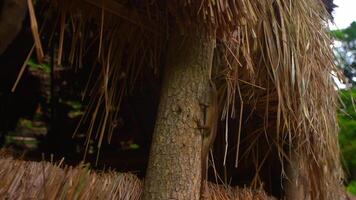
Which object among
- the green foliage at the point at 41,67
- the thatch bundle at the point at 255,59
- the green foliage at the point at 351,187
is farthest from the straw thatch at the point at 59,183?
the green foliage at the point at 351,187

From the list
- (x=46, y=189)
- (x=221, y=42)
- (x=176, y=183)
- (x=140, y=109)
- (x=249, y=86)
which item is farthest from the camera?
(x=140, y=109)

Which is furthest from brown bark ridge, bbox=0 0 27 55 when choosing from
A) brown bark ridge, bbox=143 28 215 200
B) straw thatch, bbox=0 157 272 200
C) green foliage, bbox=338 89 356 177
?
green foliage, bbox=338 89 356 177

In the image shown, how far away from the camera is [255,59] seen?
1.64 m

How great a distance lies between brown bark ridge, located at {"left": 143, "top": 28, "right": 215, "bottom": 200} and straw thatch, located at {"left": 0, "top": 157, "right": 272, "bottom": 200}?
0.07 meters

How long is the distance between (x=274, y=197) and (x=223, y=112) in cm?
53

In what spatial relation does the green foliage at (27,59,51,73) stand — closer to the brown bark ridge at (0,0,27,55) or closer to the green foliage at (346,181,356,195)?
the brown bark ridge at (0,0,27,55)

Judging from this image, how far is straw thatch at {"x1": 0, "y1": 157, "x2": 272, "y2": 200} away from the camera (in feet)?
4.08

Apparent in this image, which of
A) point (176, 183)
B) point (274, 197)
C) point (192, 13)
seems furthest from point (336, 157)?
point (192, 13)

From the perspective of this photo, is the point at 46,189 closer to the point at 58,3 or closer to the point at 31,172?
the point at 31,172

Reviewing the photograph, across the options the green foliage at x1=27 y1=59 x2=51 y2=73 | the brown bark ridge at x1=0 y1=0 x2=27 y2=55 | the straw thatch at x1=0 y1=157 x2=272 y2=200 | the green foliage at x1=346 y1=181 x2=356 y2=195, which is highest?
the green foliage at x1=27 y1=59 x2=51 y2=73

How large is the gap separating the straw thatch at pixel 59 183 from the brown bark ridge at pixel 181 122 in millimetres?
75

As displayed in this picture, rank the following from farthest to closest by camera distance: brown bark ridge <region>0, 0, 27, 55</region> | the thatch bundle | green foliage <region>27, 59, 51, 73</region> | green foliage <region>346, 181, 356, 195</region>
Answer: green foliage <region>346, 181, 356, 195</region> < green foliage <region>27, 59, 51, 73</region> < the thatch bundle < brown bark ridge <region>0, 0, 27, 55</region>

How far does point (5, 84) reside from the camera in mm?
2318

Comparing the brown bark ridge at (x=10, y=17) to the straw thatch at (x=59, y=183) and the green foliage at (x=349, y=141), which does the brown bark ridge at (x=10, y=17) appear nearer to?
the straw thatch at (x=59, y=183)
